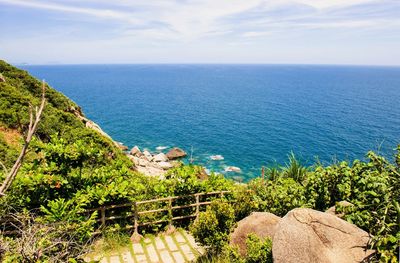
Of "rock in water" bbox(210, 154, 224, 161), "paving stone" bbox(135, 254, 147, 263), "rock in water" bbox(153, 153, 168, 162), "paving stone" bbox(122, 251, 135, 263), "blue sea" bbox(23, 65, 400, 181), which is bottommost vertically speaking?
"rock in water" bbox(210, 154, 224, 161)

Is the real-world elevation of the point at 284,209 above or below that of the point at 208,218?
below

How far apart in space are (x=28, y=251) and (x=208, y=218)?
17.1 ft

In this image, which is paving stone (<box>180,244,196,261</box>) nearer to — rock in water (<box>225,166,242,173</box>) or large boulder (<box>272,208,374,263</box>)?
large boulder (<box>272,208,374,263</box>)

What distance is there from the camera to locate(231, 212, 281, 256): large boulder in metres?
9.39

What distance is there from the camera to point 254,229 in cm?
955

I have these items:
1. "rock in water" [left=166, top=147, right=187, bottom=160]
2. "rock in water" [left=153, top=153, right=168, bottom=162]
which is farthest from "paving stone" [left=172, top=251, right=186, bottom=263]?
"rock in water" [left=166, top=147, right=187, bottom=160]

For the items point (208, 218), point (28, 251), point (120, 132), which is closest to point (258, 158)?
point (120, 132)

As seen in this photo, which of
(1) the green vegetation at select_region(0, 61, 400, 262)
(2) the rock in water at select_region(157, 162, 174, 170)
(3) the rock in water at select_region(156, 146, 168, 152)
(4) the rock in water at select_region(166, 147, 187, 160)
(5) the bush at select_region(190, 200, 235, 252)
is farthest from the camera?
(3) the rock in water at select_region(156, 146, 168, 152)

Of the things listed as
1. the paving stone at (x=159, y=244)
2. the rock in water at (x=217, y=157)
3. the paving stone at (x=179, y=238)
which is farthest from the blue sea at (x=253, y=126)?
the paving stone at (x=159, y=244)

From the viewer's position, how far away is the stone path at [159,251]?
9.83 m

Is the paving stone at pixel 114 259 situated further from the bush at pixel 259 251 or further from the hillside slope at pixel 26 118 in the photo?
the hillside slope at pixel 26 118

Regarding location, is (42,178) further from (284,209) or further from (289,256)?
(284,209)

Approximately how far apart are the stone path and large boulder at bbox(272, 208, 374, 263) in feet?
13.0

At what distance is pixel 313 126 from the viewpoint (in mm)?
60500
